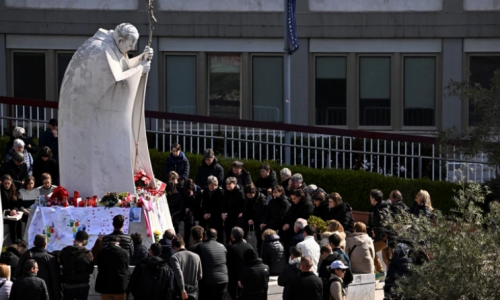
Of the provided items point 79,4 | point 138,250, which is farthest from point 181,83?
point 138,250

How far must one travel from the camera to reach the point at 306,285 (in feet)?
55.2

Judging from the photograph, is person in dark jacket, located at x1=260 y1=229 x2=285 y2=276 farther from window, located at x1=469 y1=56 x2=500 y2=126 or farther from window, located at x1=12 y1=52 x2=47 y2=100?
window, located at x1=12 y1=52 x2=47 y2=100

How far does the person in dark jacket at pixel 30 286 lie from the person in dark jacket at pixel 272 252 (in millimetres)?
3858

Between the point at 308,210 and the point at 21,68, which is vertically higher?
the point at 21,68

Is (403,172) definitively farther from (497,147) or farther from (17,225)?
(17,225)

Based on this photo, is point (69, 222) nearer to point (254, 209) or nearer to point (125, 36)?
point (125, 36)

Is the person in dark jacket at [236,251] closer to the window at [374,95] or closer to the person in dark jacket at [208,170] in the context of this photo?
the person in dark jacket at [208,170]

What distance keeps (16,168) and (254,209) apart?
4137 mm

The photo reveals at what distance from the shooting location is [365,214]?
2547 cm

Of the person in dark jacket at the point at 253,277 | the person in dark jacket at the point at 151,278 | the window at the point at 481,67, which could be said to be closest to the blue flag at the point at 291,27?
the window at the point at 481,67

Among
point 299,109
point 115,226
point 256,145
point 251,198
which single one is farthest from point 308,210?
point 299,109

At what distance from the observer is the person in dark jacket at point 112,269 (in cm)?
1761

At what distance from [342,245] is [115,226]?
3.08 meters

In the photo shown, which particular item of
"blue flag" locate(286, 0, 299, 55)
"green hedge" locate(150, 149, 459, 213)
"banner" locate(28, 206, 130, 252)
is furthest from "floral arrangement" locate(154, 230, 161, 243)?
"blue flag" locate(286, 0, 299, 55)
